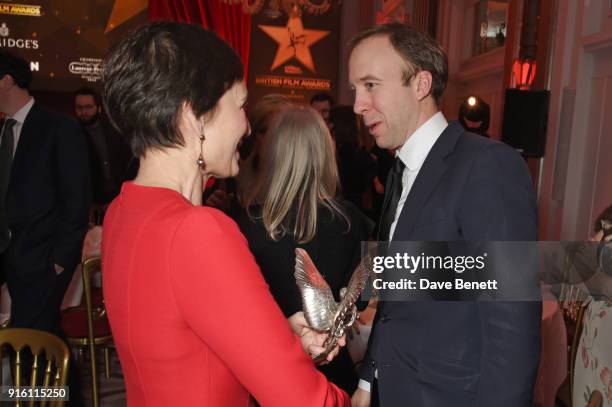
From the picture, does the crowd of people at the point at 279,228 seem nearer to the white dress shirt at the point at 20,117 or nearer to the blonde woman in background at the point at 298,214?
the blonde woman in background at the point at 298,214

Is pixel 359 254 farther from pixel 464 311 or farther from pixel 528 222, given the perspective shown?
pixel 528 222

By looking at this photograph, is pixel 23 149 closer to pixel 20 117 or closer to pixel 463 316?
pixel 20 117

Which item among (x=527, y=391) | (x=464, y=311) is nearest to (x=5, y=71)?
(x=464, y=311)

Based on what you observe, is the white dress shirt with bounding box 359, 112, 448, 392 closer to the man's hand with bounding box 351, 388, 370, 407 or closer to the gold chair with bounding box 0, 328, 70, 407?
the man's hand with bounding box 351, 388, 370, 407

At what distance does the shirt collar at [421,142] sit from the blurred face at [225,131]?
72 cm

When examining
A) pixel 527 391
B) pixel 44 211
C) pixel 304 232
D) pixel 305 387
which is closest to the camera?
pixel 305 387

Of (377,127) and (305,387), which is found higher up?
(377,127)

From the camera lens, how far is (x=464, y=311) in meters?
1.31

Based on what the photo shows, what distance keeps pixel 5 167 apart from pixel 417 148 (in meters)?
2.30

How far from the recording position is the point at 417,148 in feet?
5.01

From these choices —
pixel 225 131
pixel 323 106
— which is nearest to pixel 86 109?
pixel 323 106

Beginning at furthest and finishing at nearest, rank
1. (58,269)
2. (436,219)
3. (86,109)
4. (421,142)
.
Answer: (86,109)
(58,269)
(421,142)
(436,219)

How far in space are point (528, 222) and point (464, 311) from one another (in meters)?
0.28

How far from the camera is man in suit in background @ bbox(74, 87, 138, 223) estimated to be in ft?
17.4
